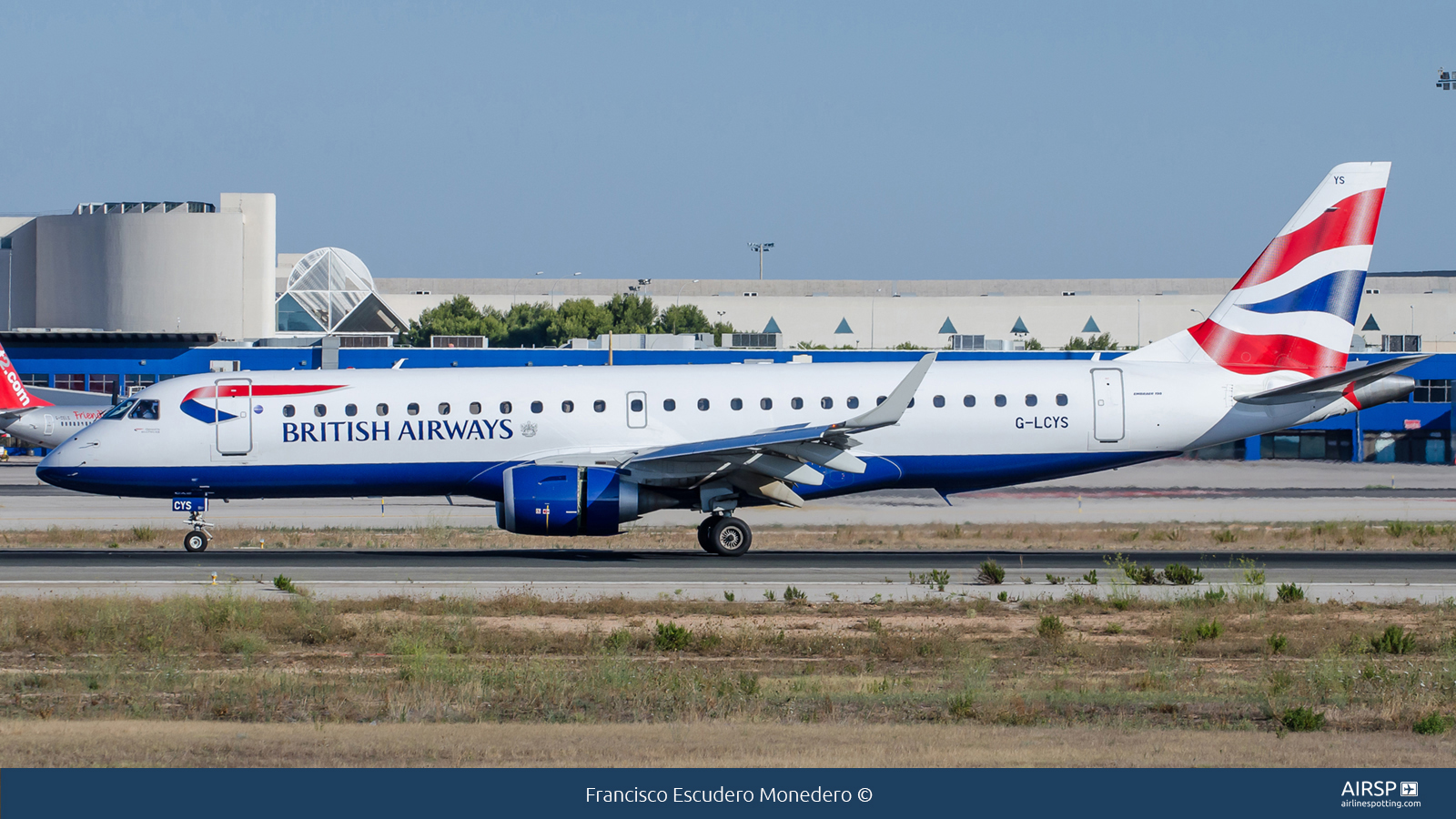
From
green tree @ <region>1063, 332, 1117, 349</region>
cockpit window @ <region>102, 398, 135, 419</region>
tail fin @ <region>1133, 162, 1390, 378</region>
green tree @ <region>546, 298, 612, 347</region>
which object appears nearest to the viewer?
cockpit window @ <region>102, 398, 135, 419</region>

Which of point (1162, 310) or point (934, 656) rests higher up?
point (1162, 310)

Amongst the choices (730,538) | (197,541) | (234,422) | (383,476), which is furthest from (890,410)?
(197,541)

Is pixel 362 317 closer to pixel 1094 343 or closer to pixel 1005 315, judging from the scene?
pixel 1005 315

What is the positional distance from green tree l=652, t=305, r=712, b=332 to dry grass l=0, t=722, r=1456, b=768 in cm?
10790

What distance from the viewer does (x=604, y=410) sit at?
28.9 meters

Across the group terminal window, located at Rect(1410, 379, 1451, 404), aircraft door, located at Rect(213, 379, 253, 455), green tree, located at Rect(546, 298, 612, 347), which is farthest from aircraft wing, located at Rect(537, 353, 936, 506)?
green tree, located at Rect(546, 298, 612, 347)

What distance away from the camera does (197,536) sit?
29203mm

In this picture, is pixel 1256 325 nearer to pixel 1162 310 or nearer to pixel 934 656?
pixel 934 656

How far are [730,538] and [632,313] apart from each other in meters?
98.4

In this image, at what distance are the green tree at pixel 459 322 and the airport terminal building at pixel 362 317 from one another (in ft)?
20.0

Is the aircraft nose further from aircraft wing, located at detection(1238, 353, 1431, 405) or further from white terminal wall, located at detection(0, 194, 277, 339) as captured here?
white terminal wall, located at detection(0, 194, 277, 339)

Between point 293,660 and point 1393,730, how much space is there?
12.0 meters

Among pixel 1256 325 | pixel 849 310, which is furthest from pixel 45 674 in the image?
pixel 849 310

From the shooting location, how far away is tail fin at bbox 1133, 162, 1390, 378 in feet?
101
